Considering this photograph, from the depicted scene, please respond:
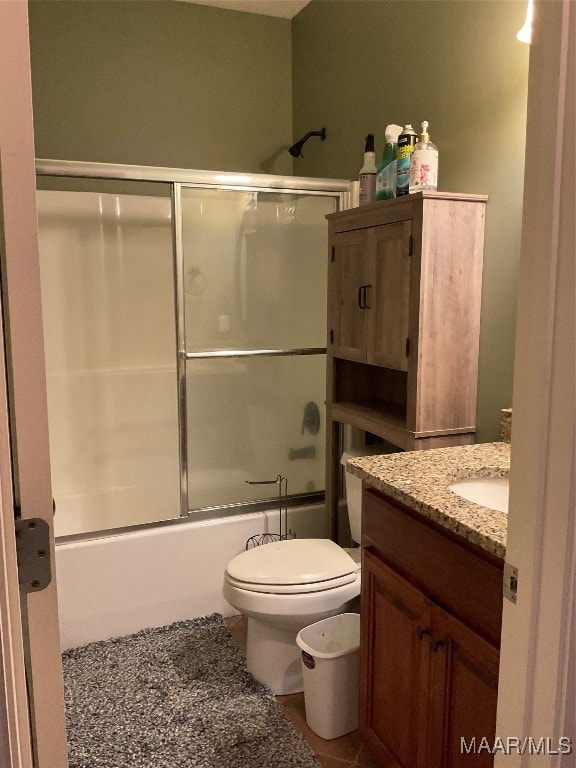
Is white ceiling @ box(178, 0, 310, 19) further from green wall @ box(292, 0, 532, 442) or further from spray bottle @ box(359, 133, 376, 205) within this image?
spray bottle @ box(359, 133, 376, 205)

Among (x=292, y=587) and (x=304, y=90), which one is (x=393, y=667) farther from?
(x=304, y=90)

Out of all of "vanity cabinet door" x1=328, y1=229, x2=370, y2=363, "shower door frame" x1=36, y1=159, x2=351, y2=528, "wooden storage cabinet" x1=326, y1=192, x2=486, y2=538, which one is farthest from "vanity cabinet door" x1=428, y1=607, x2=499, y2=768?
"shower door frame" x1=36, y1=159, x2=351, y2=528

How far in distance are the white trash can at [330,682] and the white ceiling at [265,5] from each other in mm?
2764

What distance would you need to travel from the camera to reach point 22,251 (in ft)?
2.13

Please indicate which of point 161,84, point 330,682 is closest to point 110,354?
point 161,84

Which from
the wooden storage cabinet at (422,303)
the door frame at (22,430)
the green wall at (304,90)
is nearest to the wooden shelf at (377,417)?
the wooden storage cabinet at (422,303)

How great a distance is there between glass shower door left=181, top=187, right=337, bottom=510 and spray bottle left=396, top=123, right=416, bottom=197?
781 mm

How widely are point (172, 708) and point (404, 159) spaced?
1.88 meters

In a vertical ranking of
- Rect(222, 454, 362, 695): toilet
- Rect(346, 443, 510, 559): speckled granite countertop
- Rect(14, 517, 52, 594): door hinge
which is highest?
Rect(14, 517, 52, 594): door hinge

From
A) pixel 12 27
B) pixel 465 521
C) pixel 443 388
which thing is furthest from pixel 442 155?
pixel 12 27

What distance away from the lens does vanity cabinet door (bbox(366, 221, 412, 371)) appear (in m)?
1.94

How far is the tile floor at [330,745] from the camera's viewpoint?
5.82 ft

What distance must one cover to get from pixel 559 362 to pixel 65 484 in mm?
2794

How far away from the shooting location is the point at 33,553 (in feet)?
2.26
